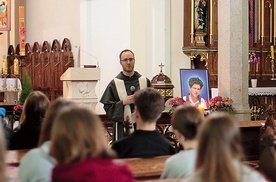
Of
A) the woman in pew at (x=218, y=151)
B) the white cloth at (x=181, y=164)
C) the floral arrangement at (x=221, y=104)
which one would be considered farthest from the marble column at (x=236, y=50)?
the woman in pew at (x=218, y=151)

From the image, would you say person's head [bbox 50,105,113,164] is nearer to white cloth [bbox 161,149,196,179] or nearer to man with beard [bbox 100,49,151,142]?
white cloth [bbox 161,149,196,179]

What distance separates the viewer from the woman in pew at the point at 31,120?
213 inches

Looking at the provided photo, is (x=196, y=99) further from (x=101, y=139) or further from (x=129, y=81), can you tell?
(x=101, y=139)

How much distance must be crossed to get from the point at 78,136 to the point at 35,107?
8.71ft

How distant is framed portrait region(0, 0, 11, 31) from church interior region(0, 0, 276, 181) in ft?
0.10

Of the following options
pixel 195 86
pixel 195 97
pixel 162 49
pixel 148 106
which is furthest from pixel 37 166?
pixel 162 49

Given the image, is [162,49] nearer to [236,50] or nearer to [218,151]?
[236,50]

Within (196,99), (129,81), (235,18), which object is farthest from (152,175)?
(235,18)

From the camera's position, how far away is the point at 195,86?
1014cm

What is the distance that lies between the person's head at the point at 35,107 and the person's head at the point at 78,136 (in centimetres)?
250

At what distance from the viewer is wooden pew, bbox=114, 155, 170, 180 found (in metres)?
4.28

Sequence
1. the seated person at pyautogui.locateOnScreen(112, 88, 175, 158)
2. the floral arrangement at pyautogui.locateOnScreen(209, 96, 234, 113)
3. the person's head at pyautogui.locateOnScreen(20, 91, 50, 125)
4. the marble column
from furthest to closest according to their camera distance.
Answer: the marble column < the floral arrangement at pyautogui.locateOnScreen(209, 96, 234, 113) < the person's head at pyautogui.locateOnScreen(20, 91, 50, 125) < the seated person at pyautogui.locateOnScreen(112, 88, 175, 158)

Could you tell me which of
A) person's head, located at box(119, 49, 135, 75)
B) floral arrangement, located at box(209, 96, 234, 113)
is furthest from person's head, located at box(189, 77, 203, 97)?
person's head, located at box(119, 49, 135, 75)

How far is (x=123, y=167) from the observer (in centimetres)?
302
